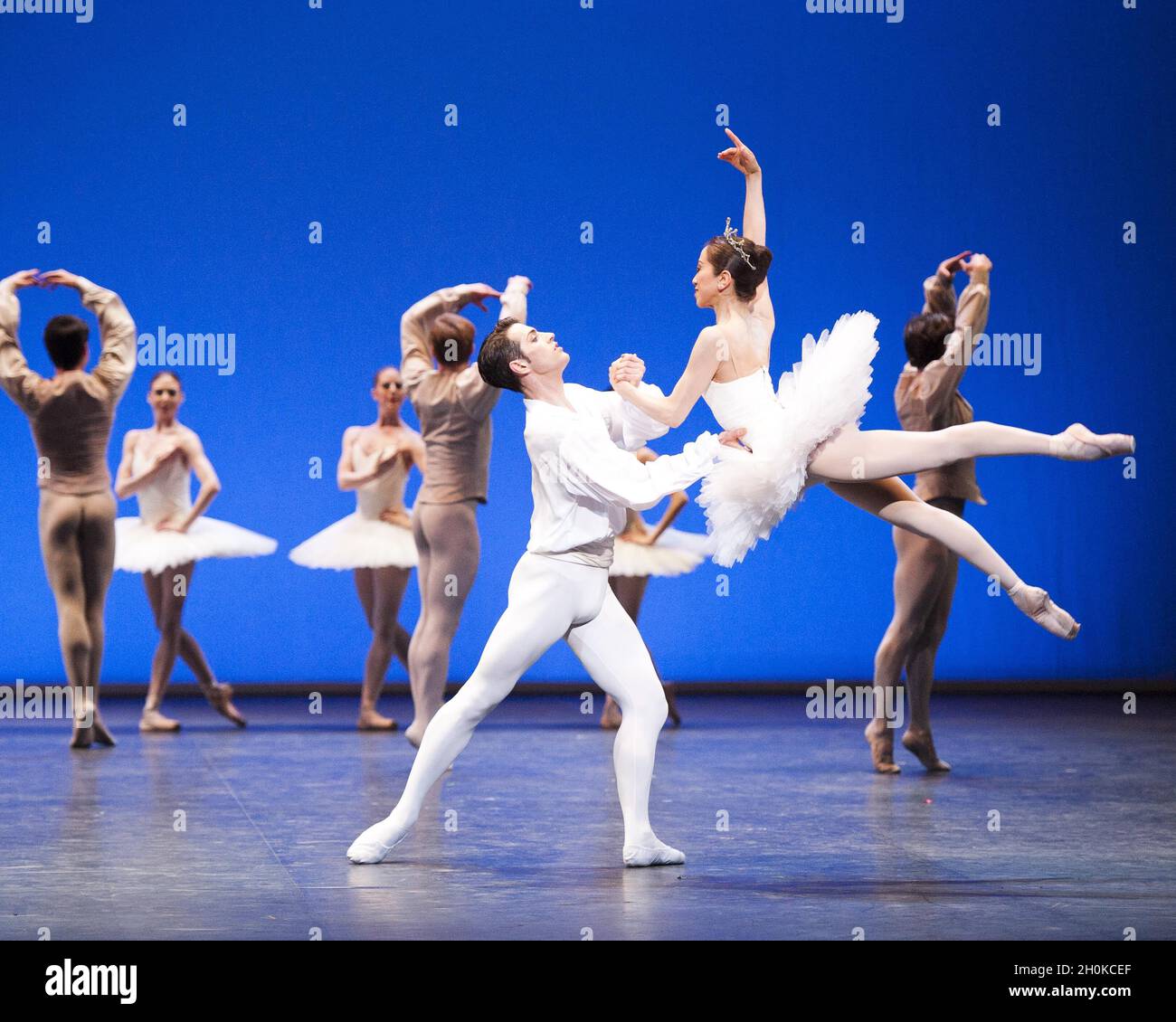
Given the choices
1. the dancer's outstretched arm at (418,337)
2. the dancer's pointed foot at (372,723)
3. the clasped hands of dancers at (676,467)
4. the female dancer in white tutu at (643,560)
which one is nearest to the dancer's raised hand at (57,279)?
the dancer's outstretched arm at (418,337)

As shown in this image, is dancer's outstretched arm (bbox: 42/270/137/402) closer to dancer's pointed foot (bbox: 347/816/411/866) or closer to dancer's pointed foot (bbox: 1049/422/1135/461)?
dancer's pointed foot (bbox: 347/816/411/866)

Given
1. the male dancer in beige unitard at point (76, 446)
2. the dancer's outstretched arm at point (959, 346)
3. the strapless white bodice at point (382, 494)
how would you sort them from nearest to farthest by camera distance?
the dancer's outstretched arm at point (959, 346)
the male dancer in beige unitard at point (76, 446)
the strapless white bodice at point (382, 494)

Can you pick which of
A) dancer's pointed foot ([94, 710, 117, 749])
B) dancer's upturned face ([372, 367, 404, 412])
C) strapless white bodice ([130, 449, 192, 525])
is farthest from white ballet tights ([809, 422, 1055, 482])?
strapless white bodice ([130, 449, 192, 525])

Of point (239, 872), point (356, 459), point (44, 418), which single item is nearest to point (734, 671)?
point (356, 459)

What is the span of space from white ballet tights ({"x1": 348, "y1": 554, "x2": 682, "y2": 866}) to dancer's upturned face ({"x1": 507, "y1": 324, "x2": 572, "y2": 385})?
0.53 m

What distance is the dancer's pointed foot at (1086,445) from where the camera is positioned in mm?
4539

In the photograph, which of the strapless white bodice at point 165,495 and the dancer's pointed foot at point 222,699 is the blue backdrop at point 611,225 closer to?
the strapless white bodice at point 165,495

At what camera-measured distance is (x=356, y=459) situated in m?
9.48

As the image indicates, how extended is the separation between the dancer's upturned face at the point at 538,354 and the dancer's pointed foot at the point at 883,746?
10.2 feet

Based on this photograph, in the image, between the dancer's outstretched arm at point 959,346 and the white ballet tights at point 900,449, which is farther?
the dancer's outstretched arm at point 959,346

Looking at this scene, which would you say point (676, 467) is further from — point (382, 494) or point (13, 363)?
point (382, 494)

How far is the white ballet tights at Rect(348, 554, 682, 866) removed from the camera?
4625 mm

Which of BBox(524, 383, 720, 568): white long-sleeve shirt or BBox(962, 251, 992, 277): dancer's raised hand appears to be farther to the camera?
BBox(962, 251, 992, 277): dancer's raised hand
